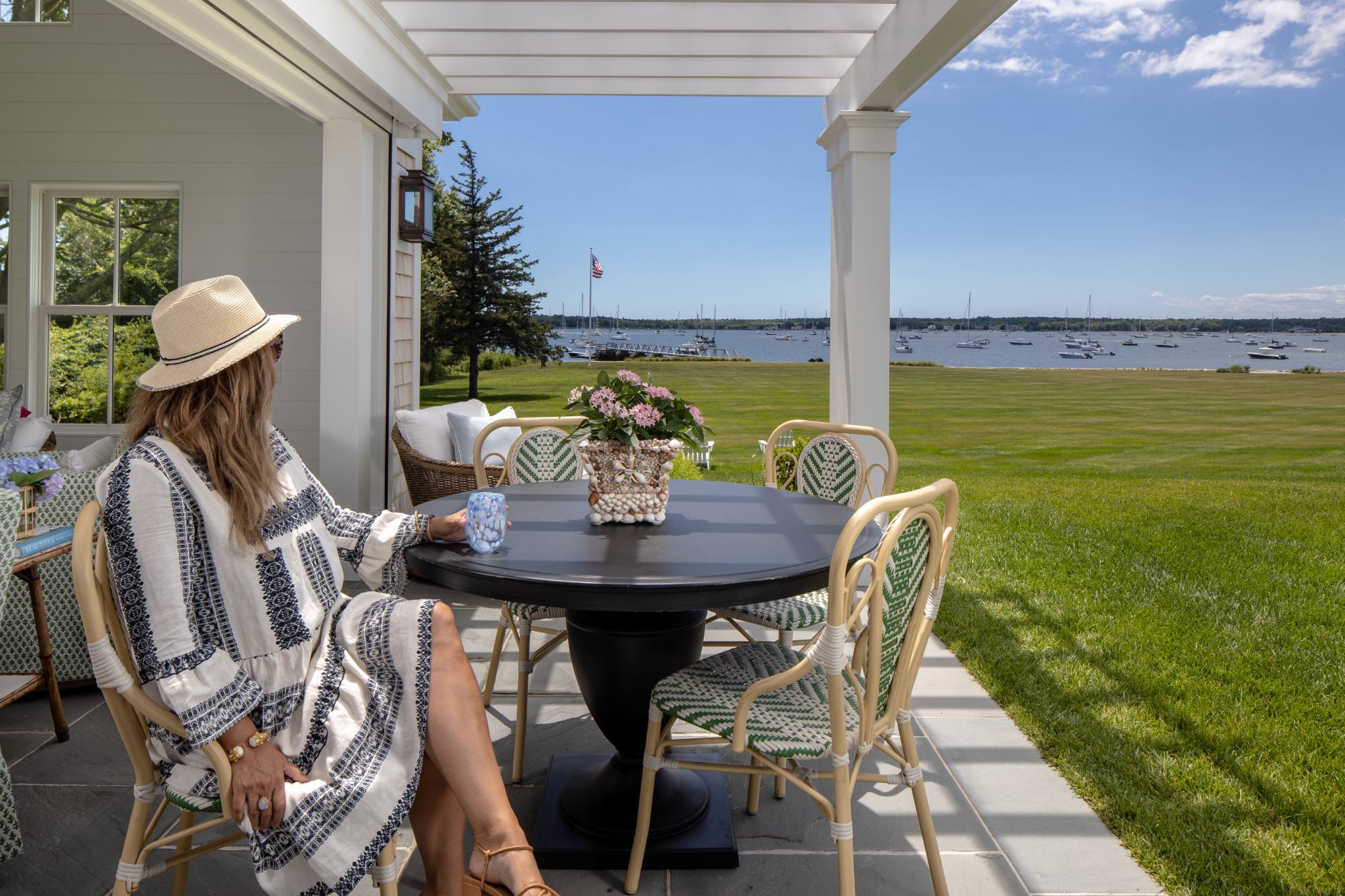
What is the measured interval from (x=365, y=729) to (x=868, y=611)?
92 centimetres

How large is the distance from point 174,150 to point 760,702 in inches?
202

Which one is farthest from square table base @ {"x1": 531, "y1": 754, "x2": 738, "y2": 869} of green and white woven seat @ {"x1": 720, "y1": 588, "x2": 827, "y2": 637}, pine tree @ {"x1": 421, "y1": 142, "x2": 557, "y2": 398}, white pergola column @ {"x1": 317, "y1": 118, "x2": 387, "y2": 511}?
pine tree @ {"x1": 421, "y1": 142, "x2": 557, "y2": 398}

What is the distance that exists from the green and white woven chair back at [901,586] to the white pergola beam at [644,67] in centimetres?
352

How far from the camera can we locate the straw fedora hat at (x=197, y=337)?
1.68 metres

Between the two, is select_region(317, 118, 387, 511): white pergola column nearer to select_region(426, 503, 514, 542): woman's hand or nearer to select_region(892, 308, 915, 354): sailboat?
select_region(426, 503, 514, 542): woman's hand

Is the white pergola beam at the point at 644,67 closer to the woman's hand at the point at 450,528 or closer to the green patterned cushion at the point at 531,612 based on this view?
the green patterned cushion at the point at 531,612

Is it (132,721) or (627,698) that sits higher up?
(132,721)

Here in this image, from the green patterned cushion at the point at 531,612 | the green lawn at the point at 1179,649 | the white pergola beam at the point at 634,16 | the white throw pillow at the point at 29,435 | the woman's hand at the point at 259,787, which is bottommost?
the green lawn at the point at 1179,649

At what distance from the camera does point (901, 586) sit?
178 centimetres

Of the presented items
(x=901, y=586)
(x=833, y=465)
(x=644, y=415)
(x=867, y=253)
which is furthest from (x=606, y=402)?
(x=867, y=253)

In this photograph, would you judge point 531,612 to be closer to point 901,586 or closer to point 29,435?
point 901,586

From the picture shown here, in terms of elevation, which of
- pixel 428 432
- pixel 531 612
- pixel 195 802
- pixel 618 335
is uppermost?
pixel 618 335

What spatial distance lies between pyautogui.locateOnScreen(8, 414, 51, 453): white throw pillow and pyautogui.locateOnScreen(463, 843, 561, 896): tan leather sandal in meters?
3.73

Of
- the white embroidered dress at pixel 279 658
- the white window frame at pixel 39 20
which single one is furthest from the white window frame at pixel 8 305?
the white embroidered dress at pixel 279 658
